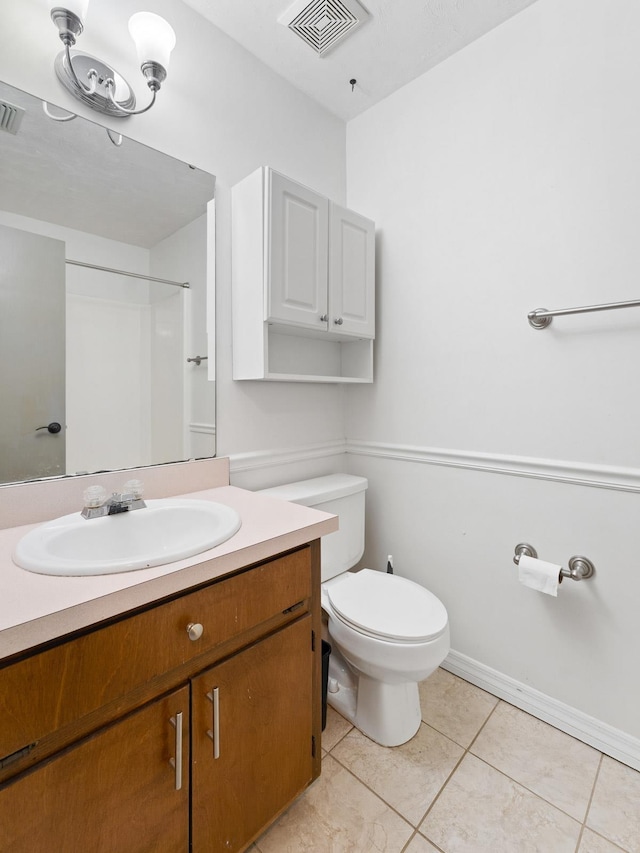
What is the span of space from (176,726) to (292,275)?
136 centimetres

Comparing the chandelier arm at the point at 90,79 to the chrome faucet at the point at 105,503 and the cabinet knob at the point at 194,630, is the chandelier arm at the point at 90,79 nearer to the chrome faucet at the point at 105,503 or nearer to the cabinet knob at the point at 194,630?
the chrome faucet at the point at 105,503

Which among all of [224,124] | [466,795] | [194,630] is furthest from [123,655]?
[224,124]

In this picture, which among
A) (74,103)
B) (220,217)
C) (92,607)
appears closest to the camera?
(92,607)

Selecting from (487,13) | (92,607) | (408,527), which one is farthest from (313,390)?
(487,13)

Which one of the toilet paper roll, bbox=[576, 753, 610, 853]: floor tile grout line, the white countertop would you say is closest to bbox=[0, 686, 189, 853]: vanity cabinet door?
the white countertop

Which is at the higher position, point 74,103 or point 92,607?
point 74,103

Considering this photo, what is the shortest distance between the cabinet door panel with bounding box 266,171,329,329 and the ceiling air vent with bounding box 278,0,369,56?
0.54 m

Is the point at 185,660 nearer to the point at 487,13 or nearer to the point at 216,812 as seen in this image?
the point at 216,812

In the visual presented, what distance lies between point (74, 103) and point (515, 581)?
6.95 ft

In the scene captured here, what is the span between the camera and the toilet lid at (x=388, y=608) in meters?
1.26

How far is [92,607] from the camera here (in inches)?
26.0

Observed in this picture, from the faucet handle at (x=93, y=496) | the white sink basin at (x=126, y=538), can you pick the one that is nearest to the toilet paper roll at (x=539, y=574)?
the white sink basin at (x=126, y=538)

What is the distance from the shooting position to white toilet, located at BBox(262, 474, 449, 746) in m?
1.25

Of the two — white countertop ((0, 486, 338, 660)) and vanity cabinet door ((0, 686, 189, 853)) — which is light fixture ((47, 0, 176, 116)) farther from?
vanity cabinet door ((0, 686, 189, 853))
